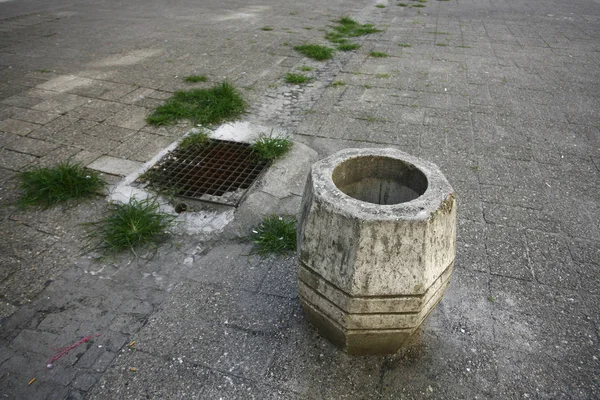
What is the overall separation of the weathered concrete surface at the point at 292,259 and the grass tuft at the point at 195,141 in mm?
293

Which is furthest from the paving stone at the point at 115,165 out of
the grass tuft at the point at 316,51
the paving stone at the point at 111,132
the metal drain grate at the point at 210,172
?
the grass tuft at the point at 316,51

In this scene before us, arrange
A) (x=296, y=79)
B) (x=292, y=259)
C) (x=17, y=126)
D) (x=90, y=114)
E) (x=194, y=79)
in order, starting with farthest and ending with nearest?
(x=296, y=79), (x=194, y=79), (x=90, y=114), (x=17, y=126), (x=292, y=259)

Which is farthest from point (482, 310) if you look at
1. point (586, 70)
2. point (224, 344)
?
point (586, 70)

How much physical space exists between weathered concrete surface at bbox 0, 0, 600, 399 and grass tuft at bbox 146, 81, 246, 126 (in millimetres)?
224

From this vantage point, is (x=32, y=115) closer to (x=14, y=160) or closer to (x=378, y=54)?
(x=14, y=160)

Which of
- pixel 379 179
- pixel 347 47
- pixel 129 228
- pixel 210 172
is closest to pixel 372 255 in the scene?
pixel 379 179

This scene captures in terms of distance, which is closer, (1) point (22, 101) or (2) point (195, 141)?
(2) point (195, 141)

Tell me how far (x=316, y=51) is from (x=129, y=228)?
17.5ft

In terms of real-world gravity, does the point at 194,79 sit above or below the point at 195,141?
above

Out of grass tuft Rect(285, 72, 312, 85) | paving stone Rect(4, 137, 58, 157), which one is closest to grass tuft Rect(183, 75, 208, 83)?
grass tuft Rect(285, 72, 312, 85)

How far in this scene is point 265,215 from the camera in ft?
10.6

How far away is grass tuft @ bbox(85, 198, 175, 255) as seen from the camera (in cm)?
291

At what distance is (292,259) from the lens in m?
2.84

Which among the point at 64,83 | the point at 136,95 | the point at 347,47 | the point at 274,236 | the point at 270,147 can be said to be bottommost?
the point at 274,236
